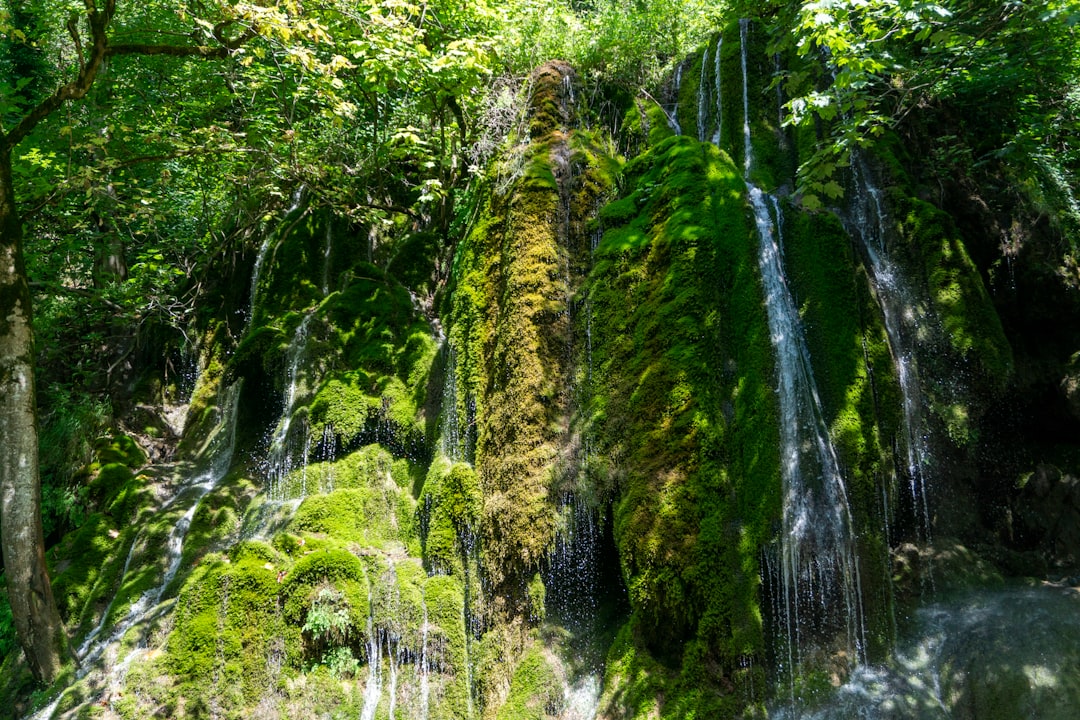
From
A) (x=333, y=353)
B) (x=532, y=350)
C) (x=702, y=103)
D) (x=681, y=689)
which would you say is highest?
(x=702, y=103)

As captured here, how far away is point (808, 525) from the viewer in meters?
A: 6.13

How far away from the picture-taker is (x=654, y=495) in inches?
238

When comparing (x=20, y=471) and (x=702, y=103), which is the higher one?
(x=702, y=103)

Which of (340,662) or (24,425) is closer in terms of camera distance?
(340,662)

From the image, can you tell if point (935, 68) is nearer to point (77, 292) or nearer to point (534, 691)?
point (534, 691)

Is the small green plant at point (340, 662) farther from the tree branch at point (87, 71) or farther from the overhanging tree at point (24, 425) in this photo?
the tree branch at point (87, 71)

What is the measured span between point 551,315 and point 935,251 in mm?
4618

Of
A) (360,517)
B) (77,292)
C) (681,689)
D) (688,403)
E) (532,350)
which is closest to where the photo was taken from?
(681,689)

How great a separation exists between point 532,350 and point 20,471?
5.31 m

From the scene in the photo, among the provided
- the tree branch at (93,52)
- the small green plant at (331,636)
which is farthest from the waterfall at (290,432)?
the tree branch at (93,52)

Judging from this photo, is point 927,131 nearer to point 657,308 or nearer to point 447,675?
point 657,308

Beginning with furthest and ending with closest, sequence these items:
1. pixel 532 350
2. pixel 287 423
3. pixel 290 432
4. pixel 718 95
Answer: pixel 718 95 → pixel 287 423 → pixel 290 432 → pixel 532 350

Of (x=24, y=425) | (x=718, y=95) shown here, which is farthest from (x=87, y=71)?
(x=718, y=95)

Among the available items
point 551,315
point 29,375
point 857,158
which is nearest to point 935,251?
point 857,158
